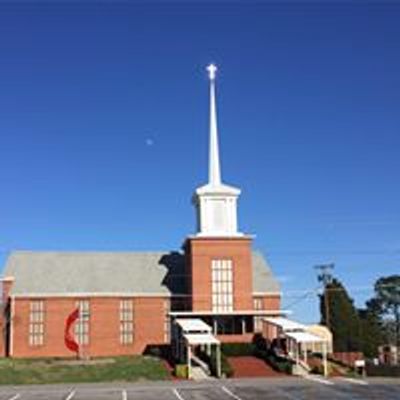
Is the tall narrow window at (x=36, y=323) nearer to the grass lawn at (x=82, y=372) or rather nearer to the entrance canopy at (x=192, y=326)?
→ the grass lawn at (x=82, y=372)

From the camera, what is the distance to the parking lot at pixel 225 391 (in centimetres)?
3841

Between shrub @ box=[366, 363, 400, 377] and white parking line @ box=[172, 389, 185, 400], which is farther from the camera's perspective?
shrub @ box=[366, 363, 400, 377]

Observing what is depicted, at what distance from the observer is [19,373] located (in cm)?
5312

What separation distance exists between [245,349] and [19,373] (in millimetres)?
18741

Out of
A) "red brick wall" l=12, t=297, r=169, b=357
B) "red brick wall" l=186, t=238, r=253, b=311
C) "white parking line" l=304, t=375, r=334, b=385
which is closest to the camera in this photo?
"white parking line" l=304, t=375, r=334, b=385

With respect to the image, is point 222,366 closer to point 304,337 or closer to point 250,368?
point 250,368

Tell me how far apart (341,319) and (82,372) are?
125 feet

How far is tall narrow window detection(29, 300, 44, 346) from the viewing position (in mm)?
69500

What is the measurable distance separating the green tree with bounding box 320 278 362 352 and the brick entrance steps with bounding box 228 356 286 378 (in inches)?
886

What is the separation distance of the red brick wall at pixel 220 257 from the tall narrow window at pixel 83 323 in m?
10.1

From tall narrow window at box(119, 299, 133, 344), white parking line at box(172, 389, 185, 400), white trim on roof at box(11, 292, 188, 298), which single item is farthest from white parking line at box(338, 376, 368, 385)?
tall narrow window at box(119, 299, 133, 344)

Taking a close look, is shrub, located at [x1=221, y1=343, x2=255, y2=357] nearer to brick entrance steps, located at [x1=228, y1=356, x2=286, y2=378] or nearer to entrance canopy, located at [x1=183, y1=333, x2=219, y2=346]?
brick entrance steps, located at [x1=228, y1=356, x2=286, y2=378]

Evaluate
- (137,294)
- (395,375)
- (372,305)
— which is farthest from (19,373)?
(372,305)

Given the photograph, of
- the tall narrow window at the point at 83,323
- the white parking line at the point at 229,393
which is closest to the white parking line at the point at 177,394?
the white parking line at the point at 229,393
